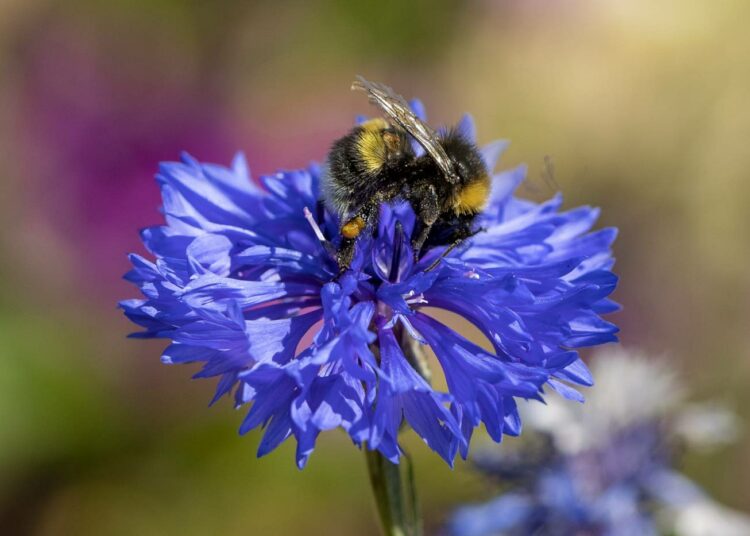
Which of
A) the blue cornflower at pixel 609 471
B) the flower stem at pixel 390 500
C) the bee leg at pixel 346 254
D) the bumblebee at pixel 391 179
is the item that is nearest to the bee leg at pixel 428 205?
the bumblebee at pixel 391 179

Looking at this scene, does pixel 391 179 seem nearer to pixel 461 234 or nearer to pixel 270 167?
pixel 461 234

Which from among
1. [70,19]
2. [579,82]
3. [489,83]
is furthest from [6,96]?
[579,82]

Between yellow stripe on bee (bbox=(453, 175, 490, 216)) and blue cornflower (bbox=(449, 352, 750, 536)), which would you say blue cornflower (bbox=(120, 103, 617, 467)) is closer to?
yellow stripe on bee (bbox=(453, 175, 490, 216))

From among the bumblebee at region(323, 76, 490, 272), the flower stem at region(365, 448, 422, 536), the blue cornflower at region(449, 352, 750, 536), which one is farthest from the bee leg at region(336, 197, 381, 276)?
the blue cornflower at region(449, 352, 750, 536)

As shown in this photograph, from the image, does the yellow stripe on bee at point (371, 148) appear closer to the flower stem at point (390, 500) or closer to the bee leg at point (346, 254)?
the bee leg at point (346, 254)

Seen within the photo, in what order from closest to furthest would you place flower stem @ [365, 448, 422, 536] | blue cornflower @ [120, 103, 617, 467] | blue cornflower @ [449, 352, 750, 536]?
→ blue cornflower @ [120, 103, 617, 467]
flower stem @ [365, 448, 422, 536]
blue cornflower @ [449, 352, 750, 536]

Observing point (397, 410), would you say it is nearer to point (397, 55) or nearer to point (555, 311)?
point (555, 311)
